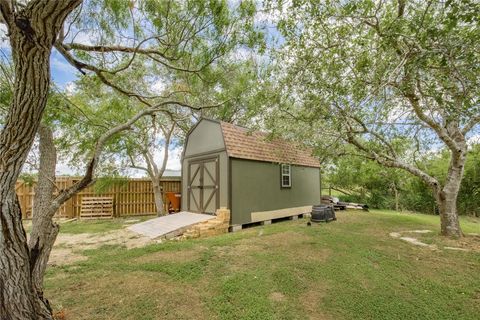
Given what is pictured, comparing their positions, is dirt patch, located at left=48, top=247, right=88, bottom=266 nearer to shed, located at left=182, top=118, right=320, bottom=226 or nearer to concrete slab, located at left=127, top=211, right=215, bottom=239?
concrete slab, located at left=127, top=211, right=215, bottom=239

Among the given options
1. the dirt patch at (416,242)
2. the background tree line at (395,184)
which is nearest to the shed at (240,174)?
the background tree line at (395,184)

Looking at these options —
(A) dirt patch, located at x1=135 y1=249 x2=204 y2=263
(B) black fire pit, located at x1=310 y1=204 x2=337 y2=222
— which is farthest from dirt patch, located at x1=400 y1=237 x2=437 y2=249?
(A) dirt patch, located at x1=135 y1=249 x2=204 y2=263

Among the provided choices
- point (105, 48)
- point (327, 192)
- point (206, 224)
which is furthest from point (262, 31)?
point (327, 192)

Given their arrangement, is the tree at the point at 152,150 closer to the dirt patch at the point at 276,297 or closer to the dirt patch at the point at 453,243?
the dirt patch at the point at 276,297

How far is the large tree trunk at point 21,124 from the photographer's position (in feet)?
5.82

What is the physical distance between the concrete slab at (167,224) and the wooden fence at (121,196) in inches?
143

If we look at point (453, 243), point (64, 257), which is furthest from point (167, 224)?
point (453, 243)

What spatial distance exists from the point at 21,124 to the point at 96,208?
35.6 ft

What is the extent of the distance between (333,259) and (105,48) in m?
5.41

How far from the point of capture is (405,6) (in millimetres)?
4895

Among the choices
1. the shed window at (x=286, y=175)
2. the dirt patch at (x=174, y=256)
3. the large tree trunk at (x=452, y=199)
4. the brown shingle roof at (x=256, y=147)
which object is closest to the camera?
the dirt patch at (x=174, y=256)

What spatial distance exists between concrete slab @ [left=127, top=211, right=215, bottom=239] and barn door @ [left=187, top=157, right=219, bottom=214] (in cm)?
43

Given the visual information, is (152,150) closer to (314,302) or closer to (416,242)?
(314,302)

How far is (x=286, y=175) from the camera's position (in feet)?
34.3
